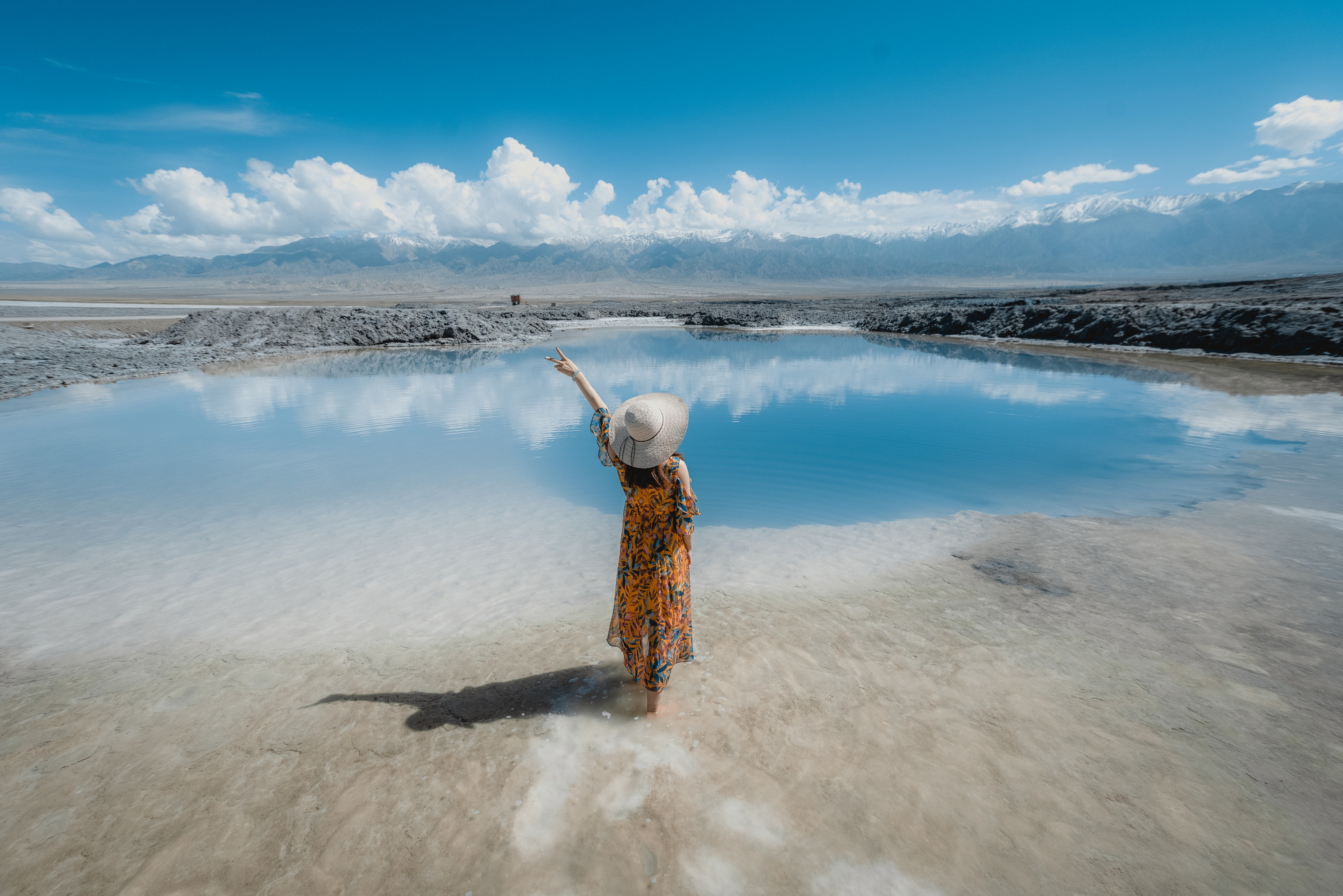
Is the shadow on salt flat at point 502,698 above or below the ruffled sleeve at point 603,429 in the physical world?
below

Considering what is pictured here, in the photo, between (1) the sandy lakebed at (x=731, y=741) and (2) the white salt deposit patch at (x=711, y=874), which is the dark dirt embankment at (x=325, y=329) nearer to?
(1) the sandy lakebed at (x=731, y=741)

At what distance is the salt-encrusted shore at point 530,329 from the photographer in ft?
55.9

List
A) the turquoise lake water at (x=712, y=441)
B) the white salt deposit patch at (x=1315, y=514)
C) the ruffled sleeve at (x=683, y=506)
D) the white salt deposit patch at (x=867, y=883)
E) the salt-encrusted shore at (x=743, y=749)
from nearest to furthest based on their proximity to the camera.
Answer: the white salt deposit patch at (x=867, y=883)
the salt-encrusted shore at (x=743, y=749)
the ruffled sleeve at (x=683, y=506)
the white salt deposit patch at (x=1315, y=514)
the turquoise lake water at (x=712, y=441)

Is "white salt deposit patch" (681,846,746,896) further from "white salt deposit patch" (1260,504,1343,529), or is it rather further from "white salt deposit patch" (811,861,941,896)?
"white salt deposit patch" (1260,504,1343,529)

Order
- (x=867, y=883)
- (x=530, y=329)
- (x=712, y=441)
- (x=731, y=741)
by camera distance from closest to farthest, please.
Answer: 1. (x=867, y=883)
2. (x=731, y=741)
3. (x=712, y=441)
4. (x=530, y=329)

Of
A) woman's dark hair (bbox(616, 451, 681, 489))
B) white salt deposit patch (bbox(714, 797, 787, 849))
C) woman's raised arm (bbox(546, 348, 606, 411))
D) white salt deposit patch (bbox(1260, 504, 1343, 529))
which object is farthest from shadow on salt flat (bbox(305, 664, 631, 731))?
white salt deposit patch (bbox(1260, 504, 1343, 529))

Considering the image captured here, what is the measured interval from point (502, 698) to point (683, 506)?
1.76m

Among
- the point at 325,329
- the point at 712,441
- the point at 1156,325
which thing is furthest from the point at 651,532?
the point at 325,329

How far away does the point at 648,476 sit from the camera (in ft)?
9.65

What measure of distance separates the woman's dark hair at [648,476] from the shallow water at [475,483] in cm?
210

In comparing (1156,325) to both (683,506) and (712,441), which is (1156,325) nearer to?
(712,441)

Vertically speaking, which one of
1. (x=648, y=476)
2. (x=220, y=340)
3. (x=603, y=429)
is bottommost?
(x=648, y=476)

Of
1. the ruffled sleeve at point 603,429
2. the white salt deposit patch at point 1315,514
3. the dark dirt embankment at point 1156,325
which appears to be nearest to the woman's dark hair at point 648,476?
the ruffled sleeve at point 603,429

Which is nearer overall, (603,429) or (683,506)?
(683,506)
